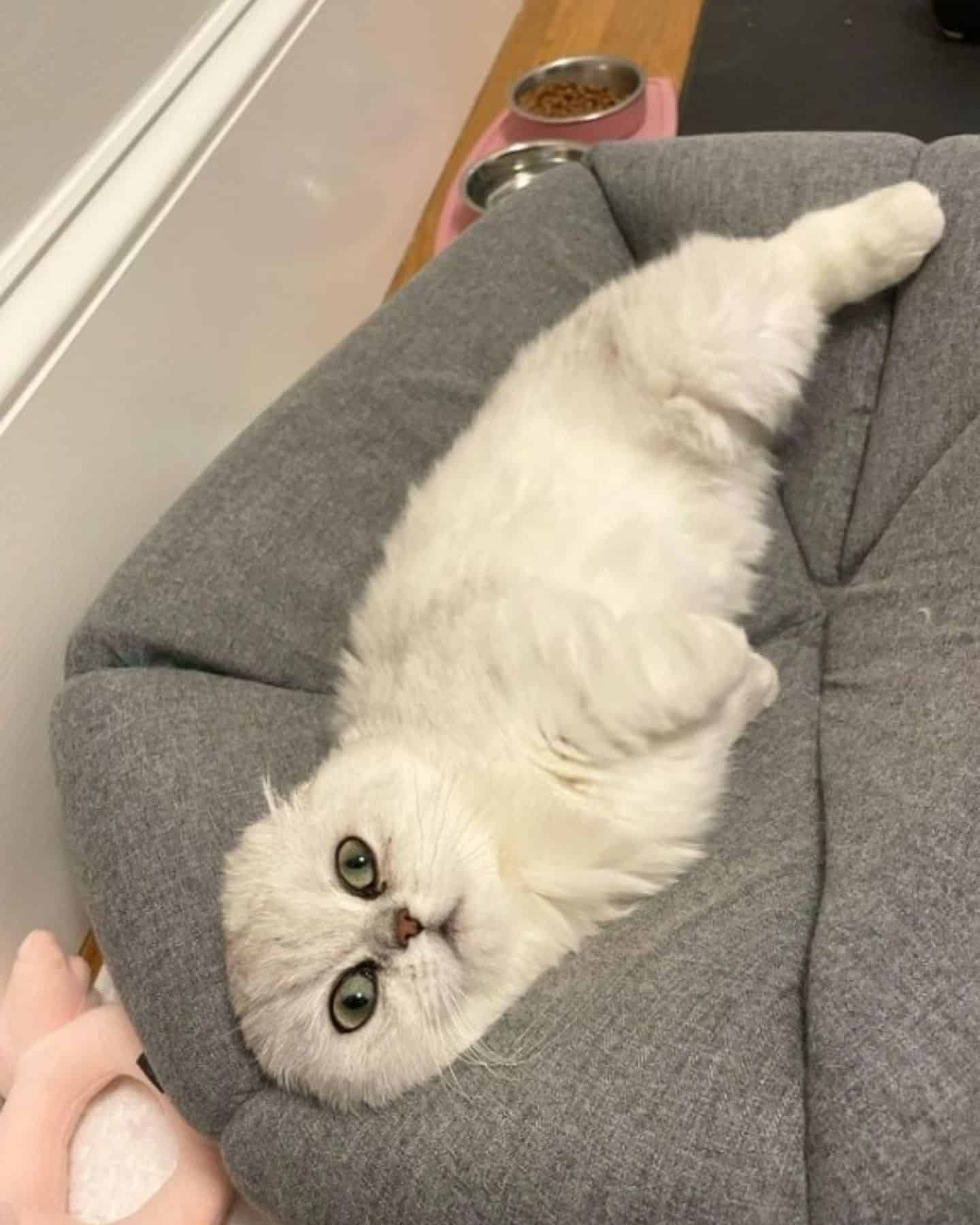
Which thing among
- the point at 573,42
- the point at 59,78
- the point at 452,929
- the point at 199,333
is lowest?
the point at 573,42

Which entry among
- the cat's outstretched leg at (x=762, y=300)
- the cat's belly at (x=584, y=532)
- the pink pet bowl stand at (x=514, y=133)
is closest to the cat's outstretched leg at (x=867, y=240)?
the cat's outstretched leg at (x=762, y=300)

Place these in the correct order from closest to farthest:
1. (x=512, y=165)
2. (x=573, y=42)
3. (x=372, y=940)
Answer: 1. (x=372, y=940)
2. (x=512, y=165)
3. (x=573, y=42)

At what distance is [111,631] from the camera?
4.90ft

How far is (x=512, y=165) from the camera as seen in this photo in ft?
8.65

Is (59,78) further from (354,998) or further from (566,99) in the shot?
(566,99)

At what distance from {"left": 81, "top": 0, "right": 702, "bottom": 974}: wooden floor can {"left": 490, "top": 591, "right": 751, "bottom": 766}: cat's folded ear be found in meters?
1.72

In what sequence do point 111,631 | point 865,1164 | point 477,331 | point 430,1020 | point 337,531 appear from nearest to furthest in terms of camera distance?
point 865,1164 → point 430,1020 → point 111,631 → point 337,531 → point 477,331

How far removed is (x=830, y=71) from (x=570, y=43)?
0.80 m

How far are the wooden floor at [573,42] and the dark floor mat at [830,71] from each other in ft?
0.25

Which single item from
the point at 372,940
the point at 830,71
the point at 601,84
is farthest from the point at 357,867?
the point at 830,71

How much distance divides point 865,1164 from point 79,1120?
1044 millimetres

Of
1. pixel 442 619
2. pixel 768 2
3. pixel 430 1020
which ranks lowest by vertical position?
pixel 768 2

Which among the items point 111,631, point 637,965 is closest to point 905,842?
point 637,965

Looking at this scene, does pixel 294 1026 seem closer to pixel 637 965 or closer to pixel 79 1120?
pixel 637 965
